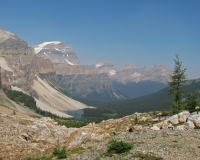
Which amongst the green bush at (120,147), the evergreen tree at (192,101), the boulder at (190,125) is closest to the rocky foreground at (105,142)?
the boulder at (190,125)

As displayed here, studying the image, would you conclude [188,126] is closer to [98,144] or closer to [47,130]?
[98,144]

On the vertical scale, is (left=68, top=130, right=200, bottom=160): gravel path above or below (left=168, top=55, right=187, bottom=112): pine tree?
below

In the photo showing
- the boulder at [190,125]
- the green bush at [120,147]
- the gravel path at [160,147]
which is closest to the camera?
the gravel path at [160,147]

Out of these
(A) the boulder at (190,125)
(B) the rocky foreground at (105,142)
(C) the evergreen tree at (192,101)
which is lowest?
(B) the rocky foreground at (105,142)

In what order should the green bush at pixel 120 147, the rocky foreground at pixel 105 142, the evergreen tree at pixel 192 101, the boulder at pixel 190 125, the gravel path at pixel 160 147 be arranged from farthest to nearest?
1. the evergreen tree at pixel 192 101
2. the boulder at pixel 190 125
3. the green bush at pixel 120 147
4. the rocky foreground at pixel 105 142
5. the gravel path at pixel 160 147

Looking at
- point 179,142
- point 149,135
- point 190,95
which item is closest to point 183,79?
point 190,95

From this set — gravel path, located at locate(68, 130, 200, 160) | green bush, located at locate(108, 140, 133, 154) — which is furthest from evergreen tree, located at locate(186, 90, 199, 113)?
green bush, located at locate(108, 140, 133, 154)

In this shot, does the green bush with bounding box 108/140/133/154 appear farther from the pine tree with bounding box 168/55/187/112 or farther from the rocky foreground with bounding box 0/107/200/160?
the pine tree with bounding box 168/55/187/112

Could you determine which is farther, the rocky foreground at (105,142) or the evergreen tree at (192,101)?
the evergreen tree at (192,101)

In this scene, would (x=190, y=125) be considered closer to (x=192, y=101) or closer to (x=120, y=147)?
(x=120, y=147)

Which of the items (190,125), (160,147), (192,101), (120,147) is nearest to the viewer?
(160,147)

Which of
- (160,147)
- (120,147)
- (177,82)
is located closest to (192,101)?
(177,82)

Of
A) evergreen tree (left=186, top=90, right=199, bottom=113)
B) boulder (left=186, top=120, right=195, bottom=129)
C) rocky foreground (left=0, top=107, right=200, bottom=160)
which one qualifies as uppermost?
evergreen tree (left=186, top=90, right=199, bottom=113)

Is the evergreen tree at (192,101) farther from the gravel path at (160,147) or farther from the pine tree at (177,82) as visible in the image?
the gravel path at (160,147)
